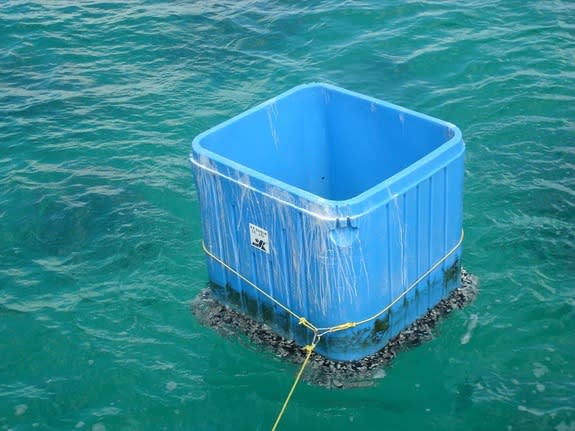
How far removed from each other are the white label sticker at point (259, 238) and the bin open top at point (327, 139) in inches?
21.4

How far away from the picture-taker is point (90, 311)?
23.1 ft

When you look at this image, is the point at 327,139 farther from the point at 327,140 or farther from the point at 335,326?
the point at 335,326

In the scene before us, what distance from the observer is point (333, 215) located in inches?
208

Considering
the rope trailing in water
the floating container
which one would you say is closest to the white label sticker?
the floating container

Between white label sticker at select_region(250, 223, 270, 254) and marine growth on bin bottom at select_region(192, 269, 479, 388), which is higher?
white label sticker at select_region(250, 223, 270, 254)

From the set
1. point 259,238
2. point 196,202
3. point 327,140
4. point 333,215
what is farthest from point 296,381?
point 196,202

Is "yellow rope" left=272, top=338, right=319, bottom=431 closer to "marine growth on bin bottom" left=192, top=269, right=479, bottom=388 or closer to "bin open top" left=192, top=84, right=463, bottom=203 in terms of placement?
"marine growth on bin bottom" left=192, top=269, right=479, bottom=388

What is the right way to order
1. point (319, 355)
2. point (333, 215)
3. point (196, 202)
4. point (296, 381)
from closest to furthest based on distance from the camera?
point (333, 215) < point (296, 381) < point (319, 355) < point (196, 202)

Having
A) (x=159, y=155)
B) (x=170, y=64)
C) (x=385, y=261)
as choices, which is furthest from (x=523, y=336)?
(x=170, y=64)

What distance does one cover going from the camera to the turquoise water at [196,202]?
6062 mm

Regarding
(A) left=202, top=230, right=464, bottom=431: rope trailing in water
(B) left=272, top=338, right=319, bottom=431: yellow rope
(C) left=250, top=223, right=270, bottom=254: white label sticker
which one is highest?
(C) left=250, top=223, right=270, bottom=254: white label sticker

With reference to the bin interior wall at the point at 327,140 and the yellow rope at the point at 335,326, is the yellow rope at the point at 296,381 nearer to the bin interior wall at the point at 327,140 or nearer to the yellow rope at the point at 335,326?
the yellow rope at the point at 335,326

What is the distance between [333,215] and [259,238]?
0.76 m

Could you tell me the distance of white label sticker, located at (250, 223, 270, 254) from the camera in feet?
19.0
